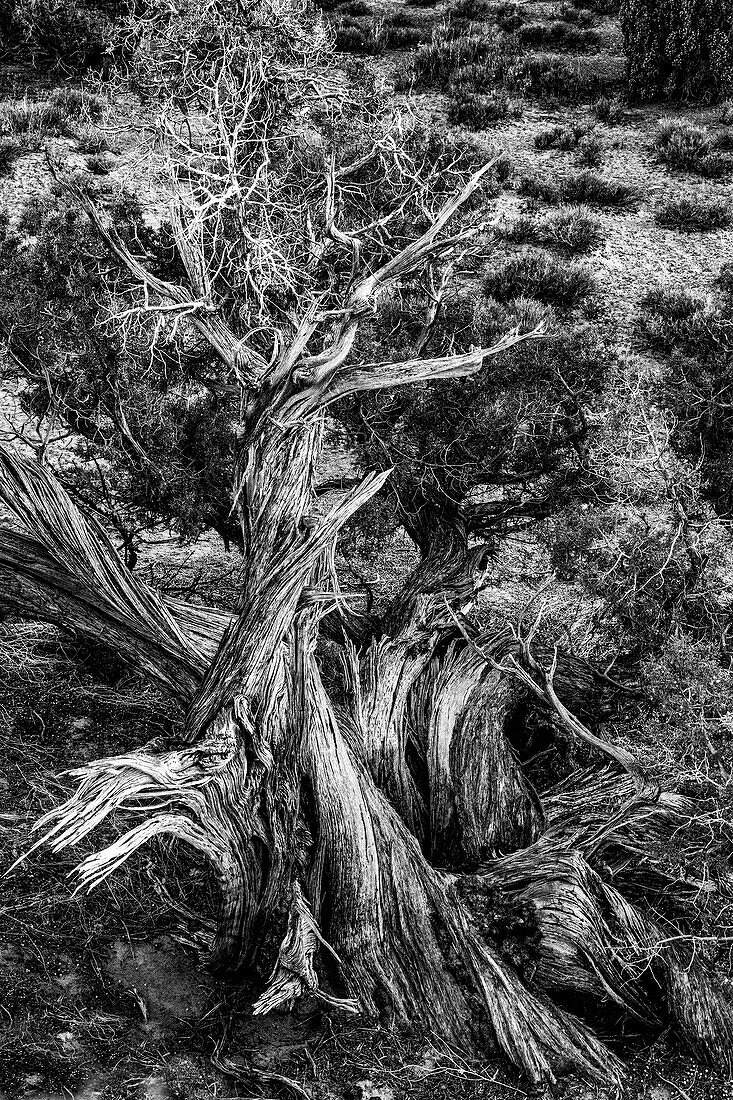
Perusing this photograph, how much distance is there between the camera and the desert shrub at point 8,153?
1430 centimetres

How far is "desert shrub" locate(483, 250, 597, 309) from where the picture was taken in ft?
41.6

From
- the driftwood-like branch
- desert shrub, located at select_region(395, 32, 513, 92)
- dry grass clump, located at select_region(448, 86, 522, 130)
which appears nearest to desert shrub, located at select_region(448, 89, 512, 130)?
dry grass clump, located at select_region(448, 86, 522, 130)

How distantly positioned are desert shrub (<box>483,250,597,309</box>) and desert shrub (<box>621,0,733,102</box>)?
16.4 feet

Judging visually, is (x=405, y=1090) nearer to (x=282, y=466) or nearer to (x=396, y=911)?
(x=396, y=911)

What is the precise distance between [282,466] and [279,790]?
1.80 meters

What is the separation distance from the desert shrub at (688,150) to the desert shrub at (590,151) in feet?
2.56

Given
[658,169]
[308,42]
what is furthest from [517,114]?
[308,42]

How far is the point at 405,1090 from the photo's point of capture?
593 cm

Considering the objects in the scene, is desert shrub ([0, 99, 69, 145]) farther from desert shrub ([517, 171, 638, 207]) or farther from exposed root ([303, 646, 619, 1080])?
exposed root ([303, 646, 619, 1080])

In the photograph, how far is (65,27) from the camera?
16.0 metres

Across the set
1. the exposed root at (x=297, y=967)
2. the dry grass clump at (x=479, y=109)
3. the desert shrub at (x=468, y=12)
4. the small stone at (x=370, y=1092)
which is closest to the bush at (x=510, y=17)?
the desert shrub at (x=468, y=12)

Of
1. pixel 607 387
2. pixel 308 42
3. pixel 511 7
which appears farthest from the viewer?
pixel 511 7

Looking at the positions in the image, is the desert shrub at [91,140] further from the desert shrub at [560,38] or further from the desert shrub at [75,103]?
the desert shrub at [560,38]

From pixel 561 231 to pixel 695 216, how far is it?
1.70 meters
